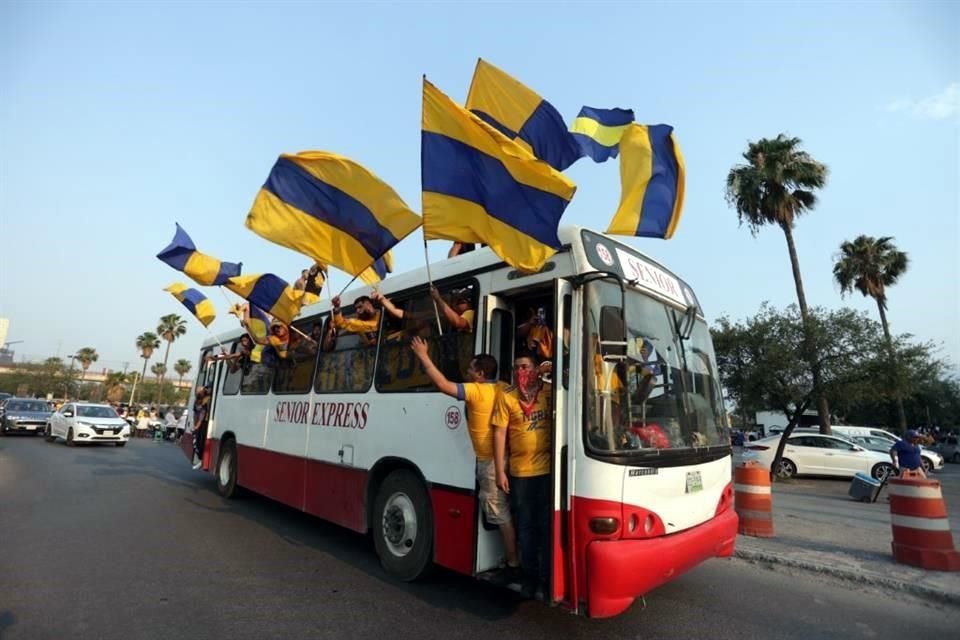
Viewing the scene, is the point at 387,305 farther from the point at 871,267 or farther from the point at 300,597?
the point at 871,267

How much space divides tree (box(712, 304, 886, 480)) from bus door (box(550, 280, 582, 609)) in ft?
46.2

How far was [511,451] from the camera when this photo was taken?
4234 millimetres

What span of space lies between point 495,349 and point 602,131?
3946 mm

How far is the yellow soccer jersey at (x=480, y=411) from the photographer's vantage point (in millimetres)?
4262

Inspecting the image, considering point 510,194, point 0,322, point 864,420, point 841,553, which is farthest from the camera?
point 864,420

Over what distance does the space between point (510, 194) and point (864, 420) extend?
56688 mm

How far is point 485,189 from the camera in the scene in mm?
4625

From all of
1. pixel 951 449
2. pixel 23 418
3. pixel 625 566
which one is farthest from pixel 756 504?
pixel 951 449

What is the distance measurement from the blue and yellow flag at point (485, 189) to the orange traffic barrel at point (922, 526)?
5353 millimetres

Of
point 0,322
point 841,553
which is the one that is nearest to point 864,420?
point 841,553

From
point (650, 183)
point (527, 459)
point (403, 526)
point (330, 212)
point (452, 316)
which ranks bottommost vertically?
point (403, 526)

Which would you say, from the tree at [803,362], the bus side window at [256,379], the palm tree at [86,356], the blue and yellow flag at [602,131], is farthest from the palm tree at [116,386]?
the blue and yellow flag at [602,131]

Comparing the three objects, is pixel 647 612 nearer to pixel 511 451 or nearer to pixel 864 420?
pixel 511 451

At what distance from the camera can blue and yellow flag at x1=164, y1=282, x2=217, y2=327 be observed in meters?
10.0
